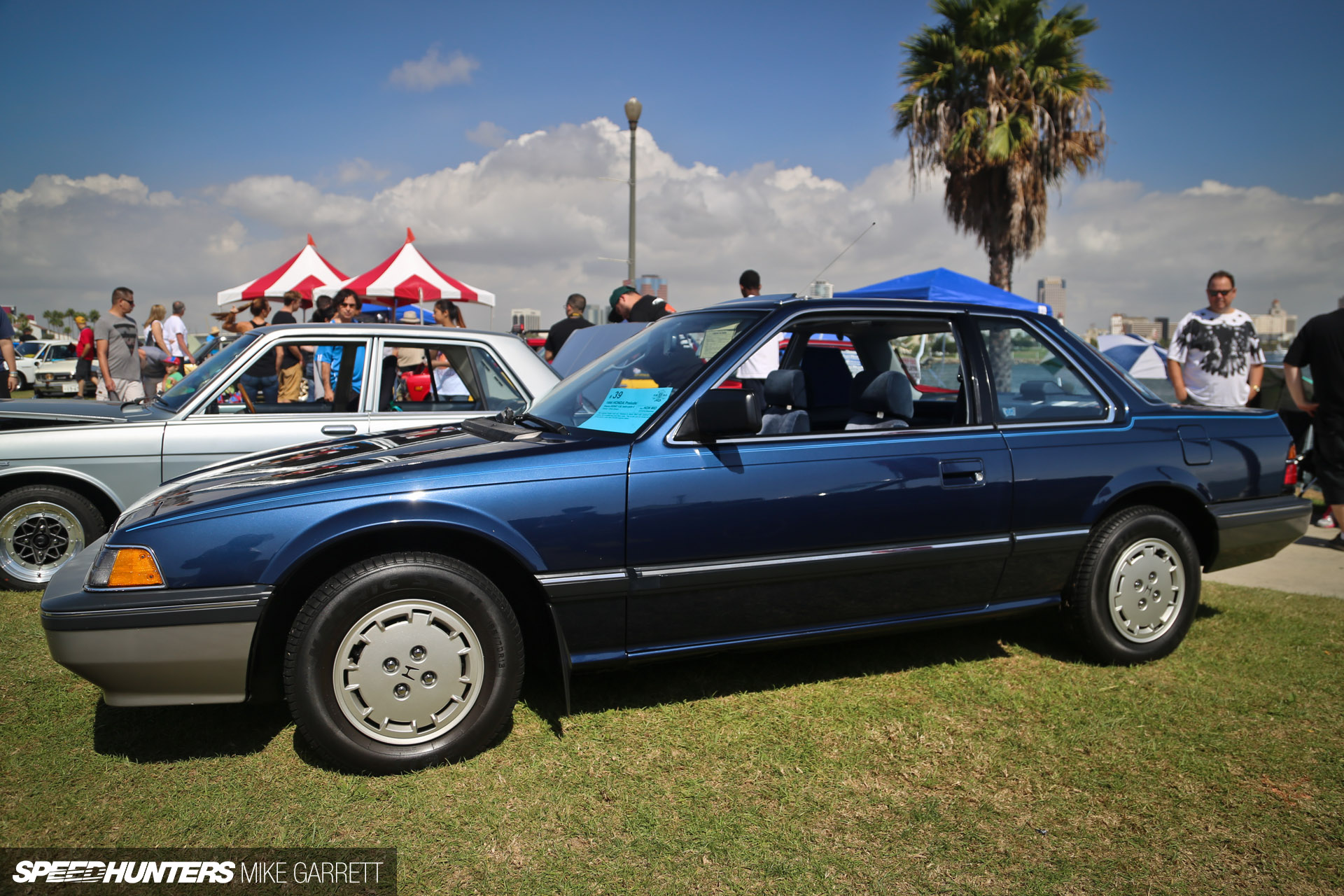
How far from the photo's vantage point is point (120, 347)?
29.3ft

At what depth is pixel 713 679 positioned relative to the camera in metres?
3.51

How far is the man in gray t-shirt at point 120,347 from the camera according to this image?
349 inches

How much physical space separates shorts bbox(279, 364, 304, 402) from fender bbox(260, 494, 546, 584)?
9.04ft

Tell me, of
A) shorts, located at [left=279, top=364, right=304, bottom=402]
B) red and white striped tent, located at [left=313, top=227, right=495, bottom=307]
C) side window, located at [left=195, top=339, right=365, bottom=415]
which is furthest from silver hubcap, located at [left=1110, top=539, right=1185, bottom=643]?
red and white striped tent, located at [left=313, top=227, right=495, bottom=307]

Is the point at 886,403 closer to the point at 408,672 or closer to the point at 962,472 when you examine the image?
the point at 962,472

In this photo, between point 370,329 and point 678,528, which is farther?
point 370,329

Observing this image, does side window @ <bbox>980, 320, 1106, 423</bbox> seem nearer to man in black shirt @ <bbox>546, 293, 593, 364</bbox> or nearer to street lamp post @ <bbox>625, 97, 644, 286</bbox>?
man in black shirt @ <bbox>546, 293, 593, 364</bbox>

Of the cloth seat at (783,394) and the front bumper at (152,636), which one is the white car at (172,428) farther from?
the front bumper at (152,636)

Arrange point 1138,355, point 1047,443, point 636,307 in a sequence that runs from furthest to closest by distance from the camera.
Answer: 1. point 1138,355
2. point 636,307
3. point 1047,443

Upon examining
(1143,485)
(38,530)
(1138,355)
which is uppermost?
(1138,355)

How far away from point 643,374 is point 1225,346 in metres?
5.17

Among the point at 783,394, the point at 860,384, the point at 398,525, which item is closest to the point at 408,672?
the point at 398,525

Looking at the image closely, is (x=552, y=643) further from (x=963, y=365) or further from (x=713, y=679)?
(x=963, y=365)

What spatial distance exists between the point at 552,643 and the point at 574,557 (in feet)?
1.42
